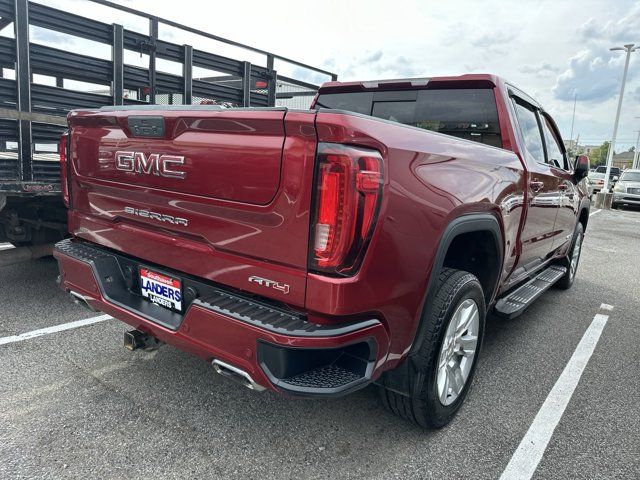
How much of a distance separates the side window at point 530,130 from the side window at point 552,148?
24 cm

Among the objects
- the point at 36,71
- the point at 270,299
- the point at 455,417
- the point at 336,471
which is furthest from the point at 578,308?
the point at 36,71

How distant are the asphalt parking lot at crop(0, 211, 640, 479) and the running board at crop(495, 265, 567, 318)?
16.2 inches

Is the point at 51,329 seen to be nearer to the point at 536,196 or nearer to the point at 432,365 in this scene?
the point at 432,365

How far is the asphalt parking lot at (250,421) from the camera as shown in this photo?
7.43ft

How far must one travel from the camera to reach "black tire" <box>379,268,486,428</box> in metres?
2.33

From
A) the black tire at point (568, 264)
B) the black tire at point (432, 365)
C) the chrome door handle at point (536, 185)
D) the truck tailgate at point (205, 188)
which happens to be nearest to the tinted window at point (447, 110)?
the chrome door handle at point (536, 185)

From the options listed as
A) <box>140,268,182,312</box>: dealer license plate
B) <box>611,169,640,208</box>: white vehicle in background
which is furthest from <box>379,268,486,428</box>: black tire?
<box>611,169,640,208</box>: white vehicle in background

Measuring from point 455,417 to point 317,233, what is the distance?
161cm

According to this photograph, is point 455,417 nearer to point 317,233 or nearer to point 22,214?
point 317,233

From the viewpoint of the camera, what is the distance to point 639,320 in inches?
187

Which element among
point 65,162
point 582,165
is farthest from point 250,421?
point 582,165

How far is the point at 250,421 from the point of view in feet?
8.54

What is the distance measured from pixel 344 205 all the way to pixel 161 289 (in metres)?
1.15

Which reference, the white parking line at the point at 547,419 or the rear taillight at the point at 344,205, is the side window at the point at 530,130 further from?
the rear taillight at the point at 344,205
